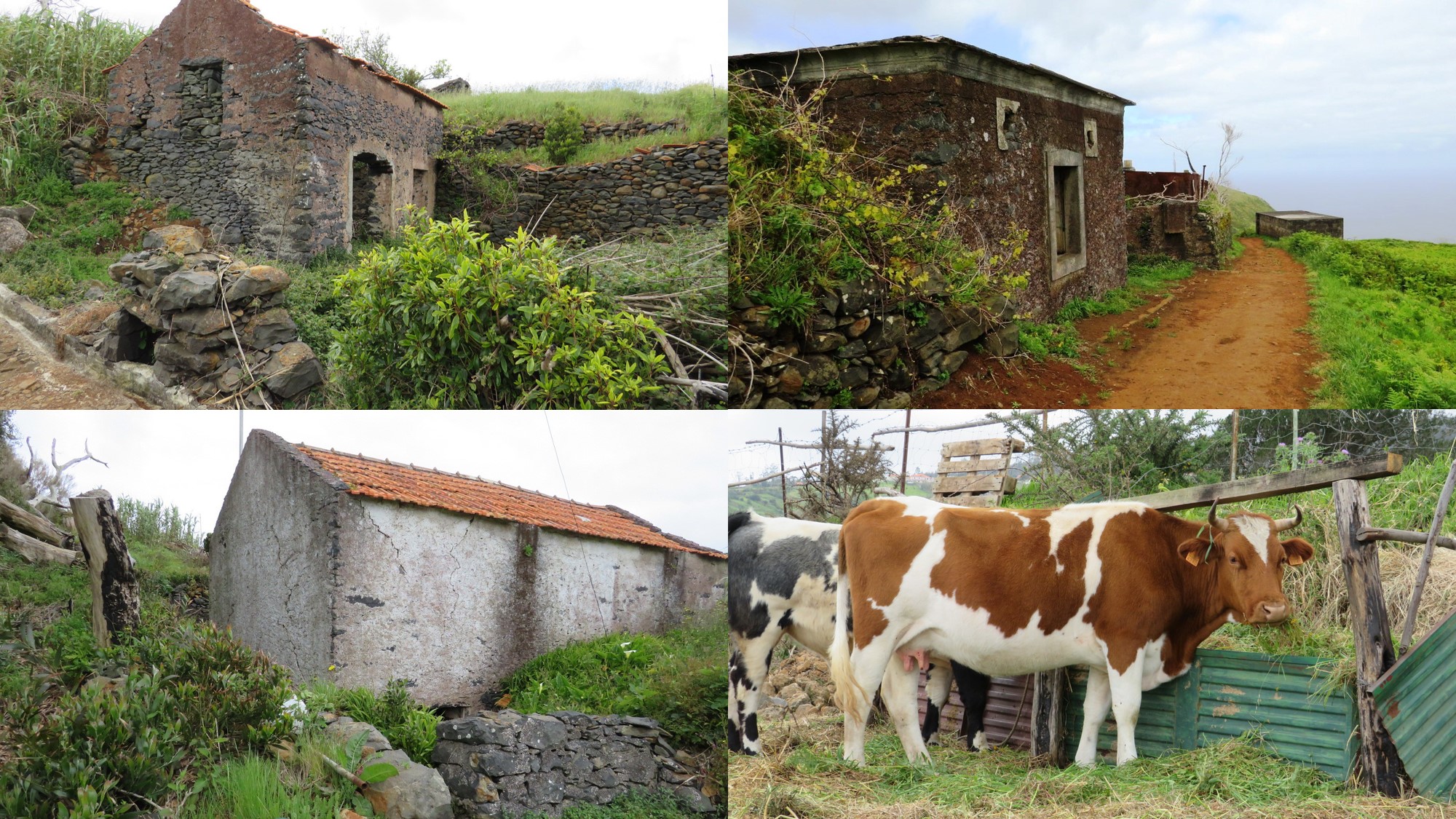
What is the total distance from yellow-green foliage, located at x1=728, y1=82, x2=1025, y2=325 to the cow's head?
280 centimetres

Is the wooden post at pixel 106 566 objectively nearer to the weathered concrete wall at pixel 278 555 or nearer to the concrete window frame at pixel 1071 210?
the weathered concrete wall at pixel 278 555

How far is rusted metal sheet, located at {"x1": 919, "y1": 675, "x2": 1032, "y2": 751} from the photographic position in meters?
5.07

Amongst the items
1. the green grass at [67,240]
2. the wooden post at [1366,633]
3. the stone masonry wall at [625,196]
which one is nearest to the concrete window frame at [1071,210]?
the stone masonry wall at [625,196]

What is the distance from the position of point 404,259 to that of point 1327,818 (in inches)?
234

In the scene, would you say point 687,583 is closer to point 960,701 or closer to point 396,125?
point 960,701

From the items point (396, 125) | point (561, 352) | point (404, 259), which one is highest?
point (396, 125)

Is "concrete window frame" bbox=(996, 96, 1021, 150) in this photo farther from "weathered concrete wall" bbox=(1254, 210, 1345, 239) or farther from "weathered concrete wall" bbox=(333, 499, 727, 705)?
"weathered concrete wall" bbox=(1254, 210, 1345, 239)

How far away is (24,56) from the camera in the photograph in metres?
11.2

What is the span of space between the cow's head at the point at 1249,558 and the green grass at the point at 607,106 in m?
9.94

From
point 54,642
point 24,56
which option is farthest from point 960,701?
point 24,56

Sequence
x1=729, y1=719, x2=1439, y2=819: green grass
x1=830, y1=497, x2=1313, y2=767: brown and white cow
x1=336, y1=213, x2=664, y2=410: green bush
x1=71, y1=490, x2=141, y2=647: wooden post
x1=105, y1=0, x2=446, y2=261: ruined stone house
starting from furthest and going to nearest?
x1=105, y1=0, x2=446, y2=261: ruined stone house < x1=336, y1=213, x2=664, y2=410: green bush < x1=71, y1=490, x2=141, y2=647: wooden post < x1=830, y1=497, x2=1313, y2=767: brown and white cow < x1=729, y1=719, x2=1439, y2=819: green grass

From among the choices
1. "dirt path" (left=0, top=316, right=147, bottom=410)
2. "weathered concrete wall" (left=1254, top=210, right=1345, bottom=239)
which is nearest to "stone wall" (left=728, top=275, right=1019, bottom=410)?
"dirt path" (left=0, top=316, right=147, bottom=410)

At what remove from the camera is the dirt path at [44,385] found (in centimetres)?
704

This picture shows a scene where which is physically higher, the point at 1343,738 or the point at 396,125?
the point at 396,125
